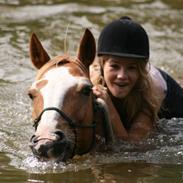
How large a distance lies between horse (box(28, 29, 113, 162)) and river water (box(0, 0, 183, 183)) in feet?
0.55

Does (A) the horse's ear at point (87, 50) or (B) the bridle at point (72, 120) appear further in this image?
(A) the horse's ear at point (87, 50)

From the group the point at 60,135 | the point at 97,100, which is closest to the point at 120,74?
the point at 97,100

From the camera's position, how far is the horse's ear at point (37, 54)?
16.5ft

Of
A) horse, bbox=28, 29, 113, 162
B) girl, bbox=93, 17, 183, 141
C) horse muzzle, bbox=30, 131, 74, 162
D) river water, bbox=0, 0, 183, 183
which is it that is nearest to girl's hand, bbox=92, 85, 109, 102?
girl, bbox=93, 17, 183, 141

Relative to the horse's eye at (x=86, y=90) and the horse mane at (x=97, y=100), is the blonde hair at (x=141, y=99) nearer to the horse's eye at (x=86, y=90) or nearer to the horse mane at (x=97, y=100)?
the horse mane at (x=97, y=100)

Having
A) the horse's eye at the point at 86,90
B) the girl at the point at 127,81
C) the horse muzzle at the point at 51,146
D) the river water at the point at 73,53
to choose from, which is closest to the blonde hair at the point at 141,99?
the girl at the point at 127,81

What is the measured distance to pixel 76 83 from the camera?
450cm

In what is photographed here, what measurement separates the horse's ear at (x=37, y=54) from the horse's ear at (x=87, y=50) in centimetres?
27

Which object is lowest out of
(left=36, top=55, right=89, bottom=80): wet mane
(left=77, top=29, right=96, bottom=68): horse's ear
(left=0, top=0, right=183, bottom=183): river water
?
(left=0, top=0, right=183, bottom=183): river water

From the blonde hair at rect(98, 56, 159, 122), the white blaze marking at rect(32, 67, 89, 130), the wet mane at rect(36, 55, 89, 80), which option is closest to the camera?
the white blaze marking at rect(32, 67, 89, 130)

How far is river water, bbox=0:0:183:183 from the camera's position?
4.57m

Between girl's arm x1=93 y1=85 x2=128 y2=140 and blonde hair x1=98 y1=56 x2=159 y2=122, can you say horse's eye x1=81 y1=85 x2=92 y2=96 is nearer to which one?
girl's arm x1=93 y1=85 x2=128 y2=140

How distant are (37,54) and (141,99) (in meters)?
0.91

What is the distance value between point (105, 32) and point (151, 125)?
0.84 m
